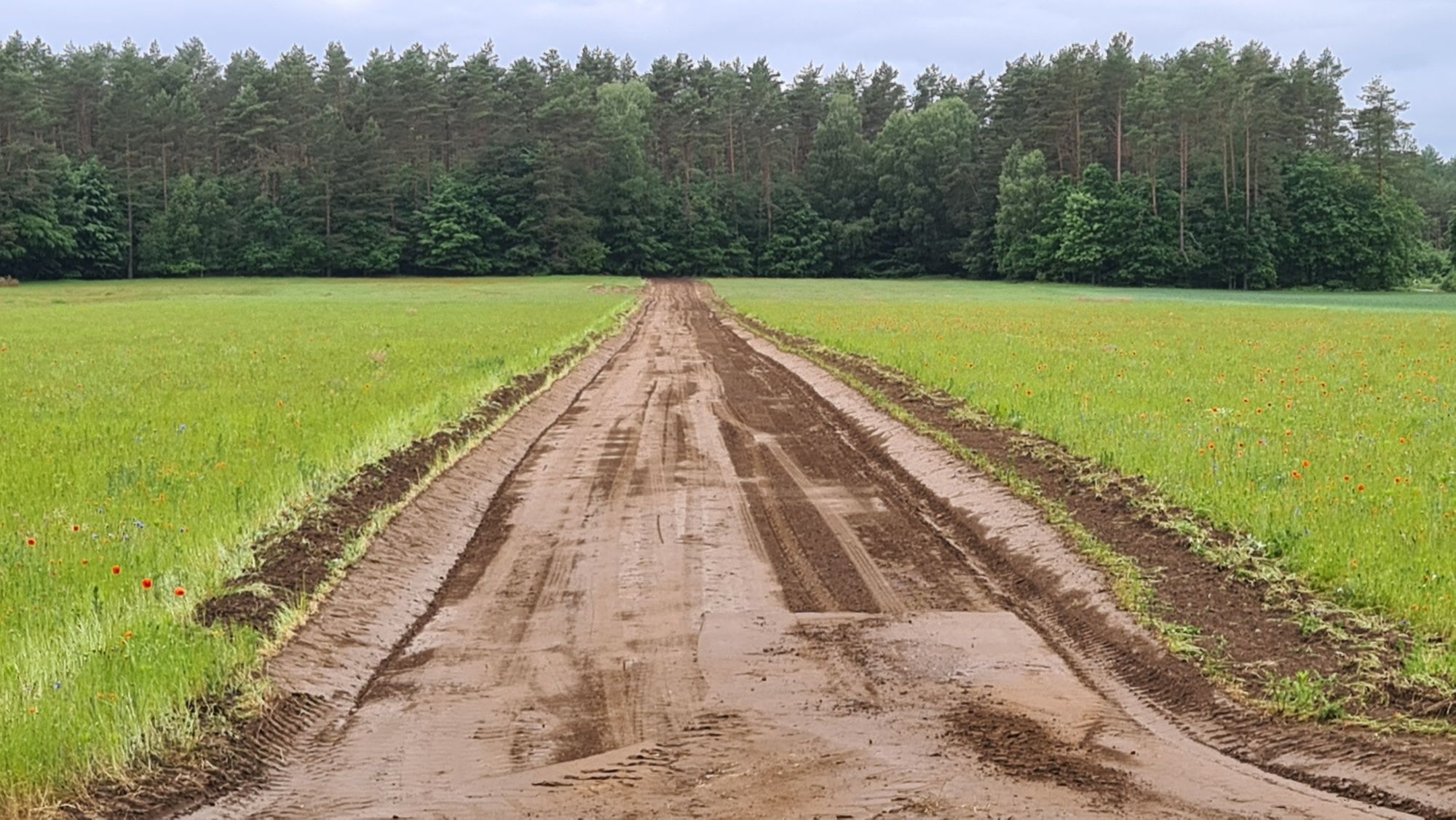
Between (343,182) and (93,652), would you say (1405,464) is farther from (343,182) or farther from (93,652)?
(343,182)

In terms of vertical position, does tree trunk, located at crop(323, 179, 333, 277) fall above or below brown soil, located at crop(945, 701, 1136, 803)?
above

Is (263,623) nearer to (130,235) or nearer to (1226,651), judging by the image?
(1226,651)

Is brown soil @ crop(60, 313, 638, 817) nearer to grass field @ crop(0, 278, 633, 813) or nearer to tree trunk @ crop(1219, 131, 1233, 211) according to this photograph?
grass field @ crop(0, 278, 633, 813)

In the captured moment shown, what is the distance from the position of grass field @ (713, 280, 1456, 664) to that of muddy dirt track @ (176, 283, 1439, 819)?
4.93 feet

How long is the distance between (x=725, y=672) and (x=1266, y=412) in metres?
10.5

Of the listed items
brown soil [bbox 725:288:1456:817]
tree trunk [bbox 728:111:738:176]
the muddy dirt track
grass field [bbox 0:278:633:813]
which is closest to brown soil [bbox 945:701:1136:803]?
the muddy dirt track

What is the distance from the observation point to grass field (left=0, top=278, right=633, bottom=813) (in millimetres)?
5281

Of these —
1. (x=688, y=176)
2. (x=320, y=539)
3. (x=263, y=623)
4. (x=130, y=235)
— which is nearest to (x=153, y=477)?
(x=320, y=539)

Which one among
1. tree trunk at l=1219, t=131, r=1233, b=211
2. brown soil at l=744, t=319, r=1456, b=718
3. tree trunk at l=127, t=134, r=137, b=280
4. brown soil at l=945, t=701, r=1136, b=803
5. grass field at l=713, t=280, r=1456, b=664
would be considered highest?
tree trunk at l=1219, t=131, r=1233, b=211

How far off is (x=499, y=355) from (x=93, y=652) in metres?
18.3

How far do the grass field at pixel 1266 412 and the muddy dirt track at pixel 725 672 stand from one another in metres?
1.50

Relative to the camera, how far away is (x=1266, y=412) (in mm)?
14133

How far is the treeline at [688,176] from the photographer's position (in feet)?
278

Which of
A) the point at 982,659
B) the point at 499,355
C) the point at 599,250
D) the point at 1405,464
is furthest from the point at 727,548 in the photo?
the point at 599,250
